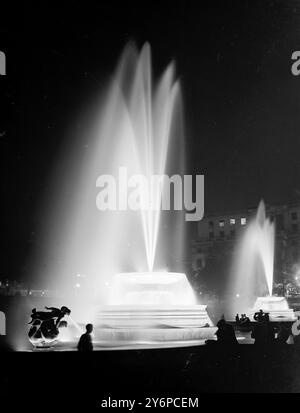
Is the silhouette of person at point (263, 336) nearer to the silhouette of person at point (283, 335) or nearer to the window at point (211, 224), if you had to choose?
the silhouette of person at point (283, 335)

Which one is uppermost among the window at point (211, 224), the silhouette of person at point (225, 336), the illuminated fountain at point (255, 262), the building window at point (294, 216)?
the building window at point (294, 216)

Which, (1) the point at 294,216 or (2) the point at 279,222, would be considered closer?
(1) the point at 294,216

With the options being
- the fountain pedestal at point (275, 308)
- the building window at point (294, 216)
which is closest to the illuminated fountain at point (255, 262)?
the building window at point (294, 216)

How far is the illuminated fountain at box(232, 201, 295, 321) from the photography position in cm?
6264

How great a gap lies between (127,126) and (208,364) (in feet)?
73.5

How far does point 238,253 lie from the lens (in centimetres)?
8469

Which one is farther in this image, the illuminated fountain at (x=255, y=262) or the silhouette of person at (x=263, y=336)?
the illuminated fountain at (x=255, y=262)

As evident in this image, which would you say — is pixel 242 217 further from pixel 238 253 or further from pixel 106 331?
pixel 106 331

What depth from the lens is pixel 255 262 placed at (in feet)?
259

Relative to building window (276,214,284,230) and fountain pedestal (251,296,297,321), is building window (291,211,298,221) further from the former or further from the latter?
fountain pedestal (251,296,297,321)

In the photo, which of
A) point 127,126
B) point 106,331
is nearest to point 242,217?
point 127,126

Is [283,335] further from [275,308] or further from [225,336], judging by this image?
[275,308]

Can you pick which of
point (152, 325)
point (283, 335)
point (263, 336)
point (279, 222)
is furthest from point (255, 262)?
point (263, 336)

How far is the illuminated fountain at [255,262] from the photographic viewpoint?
6264 centimetres
